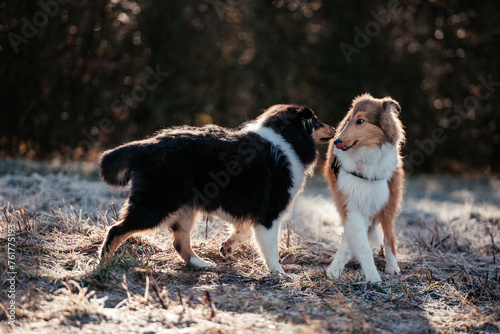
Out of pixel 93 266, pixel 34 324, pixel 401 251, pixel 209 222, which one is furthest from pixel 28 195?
pixel 401 251

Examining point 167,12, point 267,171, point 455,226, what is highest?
point 167,12

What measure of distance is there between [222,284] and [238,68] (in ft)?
24.6

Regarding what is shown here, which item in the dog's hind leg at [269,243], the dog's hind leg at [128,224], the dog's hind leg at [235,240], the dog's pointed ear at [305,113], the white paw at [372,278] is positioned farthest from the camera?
the dog's pointed ear at [305,113]

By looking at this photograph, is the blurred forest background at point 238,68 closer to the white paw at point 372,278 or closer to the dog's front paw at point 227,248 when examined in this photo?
the dog's front paw at point 227,248

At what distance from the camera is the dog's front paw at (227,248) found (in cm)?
460

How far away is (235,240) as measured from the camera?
15.1 feet

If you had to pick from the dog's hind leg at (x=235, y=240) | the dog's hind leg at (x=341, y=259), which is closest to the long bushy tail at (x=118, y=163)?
the dog's hind leg at (x=235, y=240)

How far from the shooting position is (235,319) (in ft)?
9.77

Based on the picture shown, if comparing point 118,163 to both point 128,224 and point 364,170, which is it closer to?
point 128,224

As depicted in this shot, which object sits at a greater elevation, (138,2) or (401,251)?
(138,2)

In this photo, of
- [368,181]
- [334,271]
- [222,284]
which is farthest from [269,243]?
[368,181]

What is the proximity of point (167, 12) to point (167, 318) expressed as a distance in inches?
319

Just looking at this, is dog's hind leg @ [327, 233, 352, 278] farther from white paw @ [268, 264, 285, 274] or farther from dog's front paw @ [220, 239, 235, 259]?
dog's front paw @ [220, 239, 235, 259]

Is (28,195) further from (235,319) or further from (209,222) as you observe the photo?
(235,319)
